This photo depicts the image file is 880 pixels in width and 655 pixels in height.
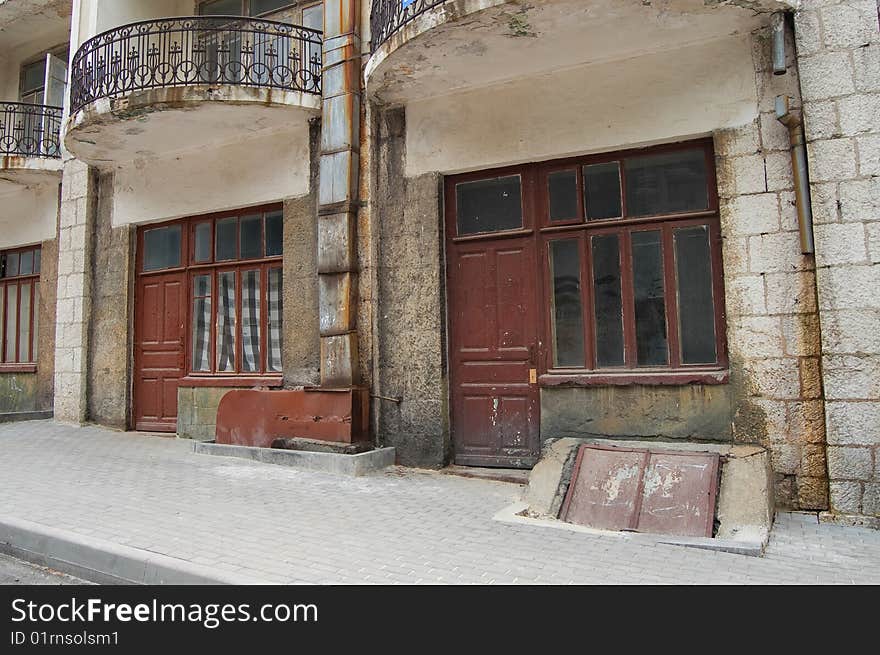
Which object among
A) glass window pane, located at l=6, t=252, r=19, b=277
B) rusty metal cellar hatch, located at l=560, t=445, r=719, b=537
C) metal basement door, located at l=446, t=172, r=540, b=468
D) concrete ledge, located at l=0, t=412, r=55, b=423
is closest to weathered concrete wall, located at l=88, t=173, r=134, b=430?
concrete ledge, located at l=0, t=412, r=55, b=423

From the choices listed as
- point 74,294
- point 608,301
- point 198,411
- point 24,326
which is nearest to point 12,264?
point 24,326

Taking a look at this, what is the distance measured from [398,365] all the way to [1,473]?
4301mm

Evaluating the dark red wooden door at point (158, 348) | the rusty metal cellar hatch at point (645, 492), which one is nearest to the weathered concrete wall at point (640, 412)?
the rusty metal cellar hatch at point (645, 492)

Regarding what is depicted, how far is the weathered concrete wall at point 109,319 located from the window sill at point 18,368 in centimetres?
A: 204

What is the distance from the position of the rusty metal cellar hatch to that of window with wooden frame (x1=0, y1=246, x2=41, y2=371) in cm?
1027

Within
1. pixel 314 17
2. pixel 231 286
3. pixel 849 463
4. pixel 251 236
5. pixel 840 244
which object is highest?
pixel 314 17

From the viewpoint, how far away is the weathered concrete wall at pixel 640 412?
5938 millimetres

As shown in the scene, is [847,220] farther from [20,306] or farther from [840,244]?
[20,306]

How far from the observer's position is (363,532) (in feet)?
15.2

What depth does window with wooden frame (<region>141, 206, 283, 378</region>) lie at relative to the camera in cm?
872

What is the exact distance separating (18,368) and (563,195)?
33.5ft

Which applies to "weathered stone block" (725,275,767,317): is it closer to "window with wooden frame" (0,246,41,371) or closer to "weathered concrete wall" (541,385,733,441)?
"weathered concrete wall" (541,385,733,441)
